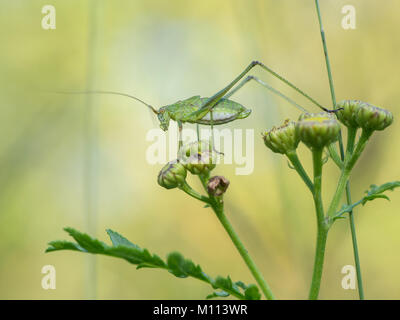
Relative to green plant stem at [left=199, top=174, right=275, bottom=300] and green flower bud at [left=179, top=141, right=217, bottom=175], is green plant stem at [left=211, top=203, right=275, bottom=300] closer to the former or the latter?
green plant stem at [left=199, top=174, right=275, bottom=300]

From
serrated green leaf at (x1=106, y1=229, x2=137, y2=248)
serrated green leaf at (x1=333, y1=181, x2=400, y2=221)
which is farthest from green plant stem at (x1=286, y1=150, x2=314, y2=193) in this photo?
serrated green leaf at (x1=106, y1=229, x2=137, y2=248)

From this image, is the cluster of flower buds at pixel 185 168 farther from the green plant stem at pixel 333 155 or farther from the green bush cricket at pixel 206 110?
the green bush cricket at pixel 206 110

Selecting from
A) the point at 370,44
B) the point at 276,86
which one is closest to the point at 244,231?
the point at 276,86

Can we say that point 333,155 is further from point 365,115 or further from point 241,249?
point 241,249

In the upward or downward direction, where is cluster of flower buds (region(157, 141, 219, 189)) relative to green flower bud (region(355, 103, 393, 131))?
downward
